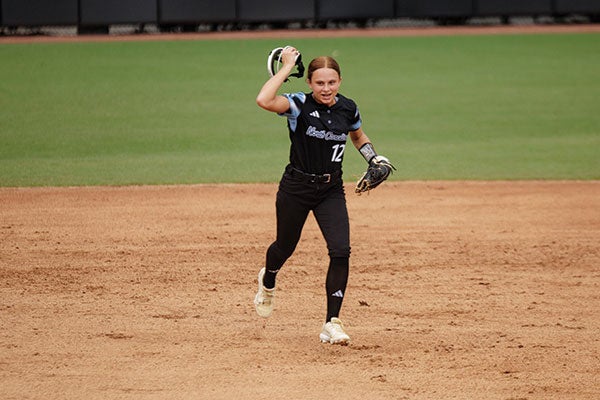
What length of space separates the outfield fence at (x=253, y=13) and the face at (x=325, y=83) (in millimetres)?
21069

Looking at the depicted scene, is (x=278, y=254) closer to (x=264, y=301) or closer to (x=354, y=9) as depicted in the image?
(x=264, y=301)

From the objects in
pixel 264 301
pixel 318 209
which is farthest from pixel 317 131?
pixel 264 301

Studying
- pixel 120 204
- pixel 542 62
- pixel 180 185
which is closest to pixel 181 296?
pixel 120 204

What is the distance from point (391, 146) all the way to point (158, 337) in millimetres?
8275

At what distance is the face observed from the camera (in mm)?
6570

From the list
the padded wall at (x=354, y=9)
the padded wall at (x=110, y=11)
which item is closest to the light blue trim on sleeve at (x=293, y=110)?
the padded wall at (x=110, y=11)

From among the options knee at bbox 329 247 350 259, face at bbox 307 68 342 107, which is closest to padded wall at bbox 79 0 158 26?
face at bbox 307 68 342 107

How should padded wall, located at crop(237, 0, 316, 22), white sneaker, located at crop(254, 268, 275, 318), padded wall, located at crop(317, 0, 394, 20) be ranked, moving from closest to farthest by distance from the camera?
white sneaker, located at crop(254, 268, 275, 318)
padded wall, located at crop(237, 0, 316, 22)
padded wall, located at crop(317, 0, 394, 20)

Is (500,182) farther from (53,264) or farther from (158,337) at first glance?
(158,337)

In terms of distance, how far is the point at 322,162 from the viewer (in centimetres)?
673

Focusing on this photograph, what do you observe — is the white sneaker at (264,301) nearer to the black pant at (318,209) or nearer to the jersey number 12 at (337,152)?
the black pant at (318,209)

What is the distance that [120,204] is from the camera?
37.8ft

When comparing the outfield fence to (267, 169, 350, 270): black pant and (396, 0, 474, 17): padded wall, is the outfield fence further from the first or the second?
(267, 169, 350, 270): black pant

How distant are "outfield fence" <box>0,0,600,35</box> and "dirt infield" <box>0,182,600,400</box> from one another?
15334 millimetres
